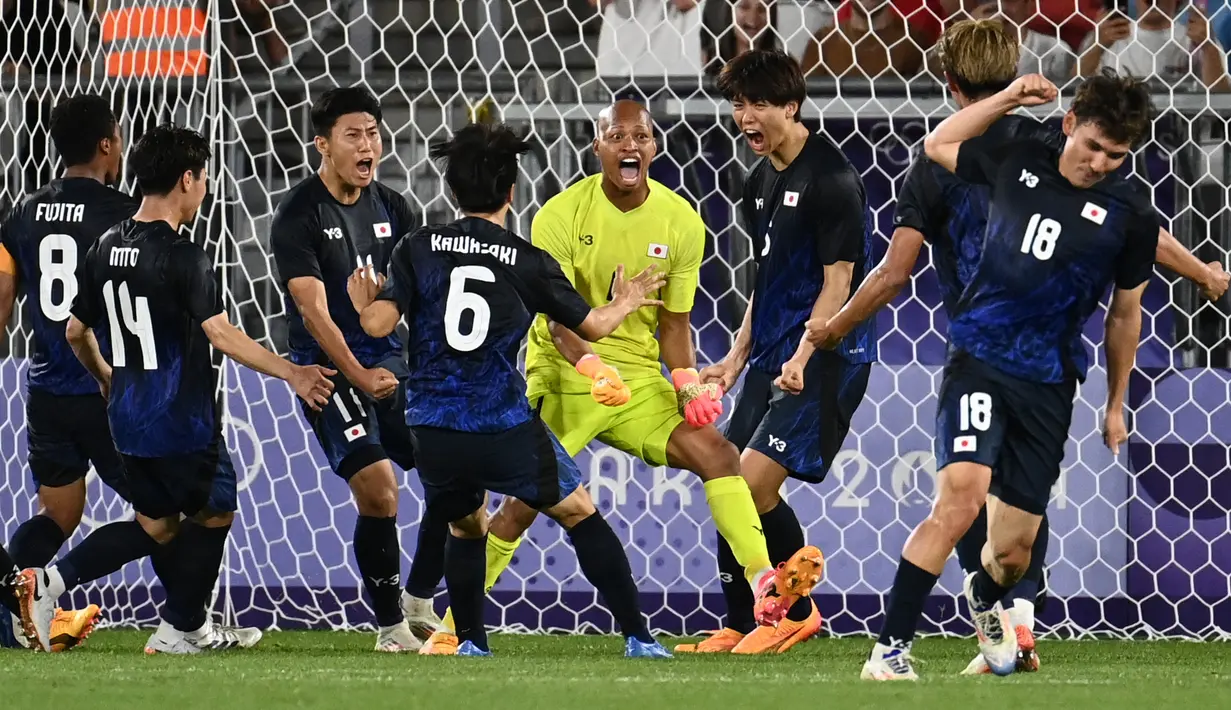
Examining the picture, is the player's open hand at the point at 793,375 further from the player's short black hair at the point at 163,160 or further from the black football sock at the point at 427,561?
the player's short black hair at the point at 163,160

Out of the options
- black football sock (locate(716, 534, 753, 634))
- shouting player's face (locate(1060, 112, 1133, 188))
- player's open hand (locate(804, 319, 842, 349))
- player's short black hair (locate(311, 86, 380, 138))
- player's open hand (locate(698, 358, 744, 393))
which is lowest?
black football sock (locate(716, 534, 753, 634))

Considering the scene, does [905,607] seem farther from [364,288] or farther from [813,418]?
[364,288]

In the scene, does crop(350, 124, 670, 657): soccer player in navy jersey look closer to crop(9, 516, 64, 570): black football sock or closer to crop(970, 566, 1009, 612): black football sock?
crop(970, 566, 1009, 612): black football sock

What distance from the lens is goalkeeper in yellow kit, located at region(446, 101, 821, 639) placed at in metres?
5.65

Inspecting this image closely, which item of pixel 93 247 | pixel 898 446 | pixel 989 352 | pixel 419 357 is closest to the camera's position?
pixel 989 352

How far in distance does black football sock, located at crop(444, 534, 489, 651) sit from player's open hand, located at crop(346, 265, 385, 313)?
2.32 feet

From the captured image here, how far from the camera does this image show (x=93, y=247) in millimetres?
5516

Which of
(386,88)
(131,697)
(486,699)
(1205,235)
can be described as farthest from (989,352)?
(386,88)

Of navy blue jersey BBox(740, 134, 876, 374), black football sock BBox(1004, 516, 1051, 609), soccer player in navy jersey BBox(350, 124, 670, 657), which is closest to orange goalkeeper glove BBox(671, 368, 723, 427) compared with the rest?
navy blue jersey BBox(740, 134, 876, 374)

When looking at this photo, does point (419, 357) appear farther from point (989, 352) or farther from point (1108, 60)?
point (1108, 60)

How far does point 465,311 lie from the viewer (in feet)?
16.7

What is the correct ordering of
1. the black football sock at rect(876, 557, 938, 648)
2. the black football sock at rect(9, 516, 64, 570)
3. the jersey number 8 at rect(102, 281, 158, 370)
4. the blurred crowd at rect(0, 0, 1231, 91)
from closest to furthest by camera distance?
the black football sock at rect(876, 557, 938, 648)
the jersey number 8 at rect(102, 281, 158, 370)
the black football sock at rect(9, 516, 64, 570)
the blurred crowd at rect(0, 0, 1231, 91)

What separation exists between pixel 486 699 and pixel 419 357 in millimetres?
1333

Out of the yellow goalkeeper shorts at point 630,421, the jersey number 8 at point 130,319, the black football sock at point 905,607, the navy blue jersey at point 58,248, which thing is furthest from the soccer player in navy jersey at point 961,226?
the navy blue jersey at point 58,248
